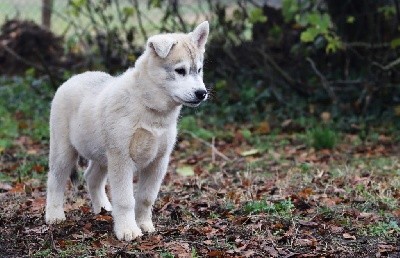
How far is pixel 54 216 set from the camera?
6711mm

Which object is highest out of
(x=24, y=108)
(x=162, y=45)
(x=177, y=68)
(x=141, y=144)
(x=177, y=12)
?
(x=162, y=45)

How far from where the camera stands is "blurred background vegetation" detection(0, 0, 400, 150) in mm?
11773

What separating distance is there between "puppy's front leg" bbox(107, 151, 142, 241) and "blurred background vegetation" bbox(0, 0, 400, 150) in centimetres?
485

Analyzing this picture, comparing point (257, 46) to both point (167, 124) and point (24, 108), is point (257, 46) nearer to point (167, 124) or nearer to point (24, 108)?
point (24, 108)

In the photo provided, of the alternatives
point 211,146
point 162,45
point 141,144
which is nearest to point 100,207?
point 141,144

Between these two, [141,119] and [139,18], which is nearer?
[141,119]

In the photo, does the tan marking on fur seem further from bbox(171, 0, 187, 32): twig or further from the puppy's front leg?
bbox(171, 0, 187, 32): twig

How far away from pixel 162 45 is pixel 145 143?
69 cm

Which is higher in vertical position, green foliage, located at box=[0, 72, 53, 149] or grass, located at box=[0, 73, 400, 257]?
grass, located at box=[0, 73, 400, 257]

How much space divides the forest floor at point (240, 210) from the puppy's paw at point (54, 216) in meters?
0.08

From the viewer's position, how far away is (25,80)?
14578 mm

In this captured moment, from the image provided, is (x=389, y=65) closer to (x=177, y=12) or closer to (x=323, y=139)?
(x=323, y=139)

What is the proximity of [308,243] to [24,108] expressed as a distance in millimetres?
7799

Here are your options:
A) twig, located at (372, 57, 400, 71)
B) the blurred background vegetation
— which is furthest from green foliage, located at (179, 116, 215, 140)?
twig, located at (372, 57, 400, 71)
